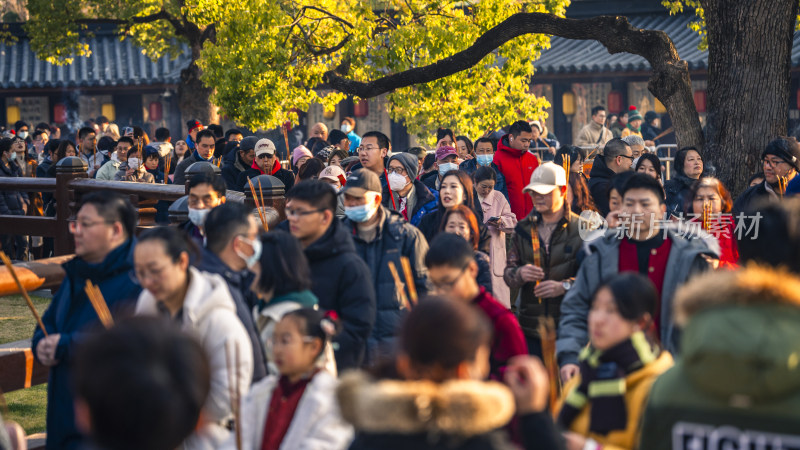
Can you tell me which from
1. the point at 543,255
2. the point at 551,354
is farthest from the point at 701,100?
the point at 551,354

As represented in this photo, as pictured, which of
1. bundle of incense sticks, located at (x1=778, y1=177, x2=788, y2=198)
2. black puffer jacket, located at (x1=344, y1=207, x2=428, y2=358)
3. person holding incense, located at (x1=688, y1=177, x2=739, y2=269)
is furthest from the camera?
bundle of incense sticks, located at (x1=778, y1=177, x2=788, y2=198)

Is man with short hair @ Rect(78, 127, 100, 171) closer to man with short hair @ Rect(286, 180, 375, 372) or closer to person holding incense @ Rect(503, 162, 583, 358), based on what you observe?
person holding incense @ Rect(503, 162, 583, 358)

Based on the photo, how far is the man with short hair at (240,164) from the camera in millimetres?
9086

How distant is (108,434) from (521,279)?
135 inches

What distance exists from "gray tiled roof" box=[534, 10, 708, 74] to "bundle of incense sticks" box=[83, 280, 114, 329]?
17.3 m

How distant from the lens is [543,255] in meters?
5.40

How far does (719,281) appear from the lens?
2521 millimetres

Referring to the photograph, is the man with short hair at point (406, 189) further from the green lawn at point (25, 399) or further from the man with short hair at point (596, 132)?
the man with short hair at point (596, 132)

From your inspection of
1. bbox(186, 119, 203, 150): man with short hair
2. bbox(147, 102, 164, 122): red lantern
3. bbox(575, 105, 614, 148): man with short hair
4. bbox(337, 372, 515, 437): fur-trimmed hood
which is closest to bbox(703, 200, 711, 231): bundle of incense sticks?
bbox(337, 372, 515, 437): fur-trimmed hood

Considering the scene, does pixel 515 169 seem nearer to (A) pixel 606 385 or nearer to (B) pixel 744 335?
(A) pixel 606 385

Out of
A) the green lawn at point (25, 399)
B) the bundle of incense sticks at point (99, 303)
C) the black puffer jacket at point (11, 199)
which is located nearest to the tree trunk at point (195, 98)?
the black puffer jacket at point (11, 199)

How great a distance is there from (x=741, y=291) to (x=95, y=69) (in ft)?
74.3

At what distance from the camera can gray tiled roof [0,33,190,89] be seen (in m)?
22.6

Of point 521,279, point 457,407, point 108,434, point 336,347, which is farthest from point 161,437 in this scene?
point 521,279
